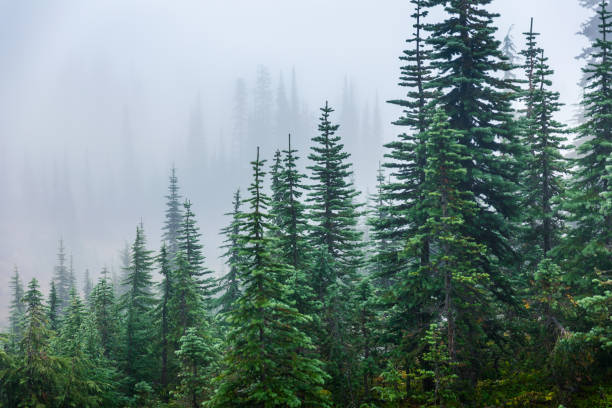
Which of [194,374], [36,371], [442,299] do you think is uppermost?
[442,299]

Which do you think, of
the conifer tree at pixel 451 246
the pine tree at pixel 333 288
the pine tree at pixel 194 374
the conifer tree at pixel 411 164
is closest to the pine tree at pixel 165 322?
the pine tree at pixel 194 374

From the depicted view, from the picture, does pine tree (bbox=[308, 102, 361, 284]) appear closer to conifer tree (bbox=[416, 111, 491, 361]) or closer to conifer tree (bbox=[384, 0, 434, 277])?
conifer tree (bbox=[384, 0, 434, 277])

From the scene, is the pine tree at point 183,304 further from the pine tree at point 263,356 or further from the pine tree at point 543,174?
the pine tree at point 543,174

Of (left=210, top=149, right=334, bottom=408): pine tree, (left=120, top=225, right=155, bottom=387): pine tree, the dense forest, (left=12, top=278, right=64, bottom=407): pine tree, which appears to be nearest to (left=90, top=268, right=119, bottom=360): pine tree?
(left=120, top=225, right=155, bottom=387): pine tree

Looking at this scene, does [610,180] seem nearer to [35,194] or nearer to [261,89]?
[261,89]

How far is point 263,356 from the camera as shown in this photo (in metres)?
9.27

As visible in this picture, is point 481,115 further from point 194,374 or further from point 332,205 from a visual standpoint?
point 194,374

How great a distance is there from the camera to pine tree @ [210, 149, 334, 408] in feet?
29.5

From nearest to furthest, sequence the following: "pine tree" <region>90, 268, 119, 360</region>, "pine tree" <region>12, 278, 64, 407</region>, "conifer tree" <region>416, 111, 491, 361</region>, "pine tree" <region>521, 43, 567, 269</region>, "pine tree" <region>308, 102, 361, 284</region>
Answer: "conifer tree" <region>416, 111, 491, 361</region>
"pine tree" <region>12, 278, 64, 407</region>
"pine tree" <region>521, 43, 567, 269</region>
"pine tree" <region>308, 102, 361, 284</region>
"pine tree" <region>90, 268, 119, 360</region>

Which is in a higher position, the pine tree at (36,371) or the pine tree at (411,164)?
the pine tree at (411,164)

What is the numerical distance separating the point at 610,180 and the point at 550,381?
6762 mm

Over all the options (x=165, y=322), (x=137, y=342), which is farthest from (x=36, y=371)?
(x=137, y=342)

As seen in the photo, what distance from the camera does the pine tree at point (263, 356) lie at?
8.98m

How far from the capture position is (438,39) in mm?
15094
